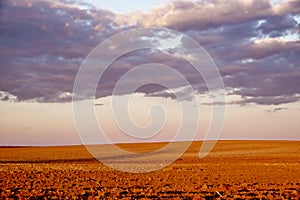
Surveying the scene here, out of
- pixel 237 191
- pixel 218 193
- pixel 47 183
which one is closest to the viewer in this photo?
pixel 218 193

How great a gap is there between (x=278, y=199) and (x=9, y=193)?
8968mm

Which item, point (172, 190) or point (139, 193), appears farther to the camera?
point (172, 190)

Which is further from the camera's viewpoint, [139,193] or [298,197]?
[139,193]

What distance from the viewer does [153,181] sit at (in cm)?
2295

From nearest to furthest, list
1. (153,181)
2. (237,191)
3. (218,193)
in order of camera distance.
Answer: (218,193)
(237,191)
(153,181)

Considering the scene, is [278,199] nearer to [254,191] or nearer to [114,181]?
[254,191]

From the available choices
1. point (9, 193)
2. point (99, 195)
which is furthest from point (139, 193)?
point (9, 193)

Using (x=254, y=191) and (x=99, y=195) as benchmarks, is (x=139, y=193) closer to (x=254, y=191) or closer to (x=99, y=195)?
(x=99, y=195)

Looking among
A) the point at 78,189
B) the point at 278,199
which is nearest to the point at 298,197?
the point at 278,199

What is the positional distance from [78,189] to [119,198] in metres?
3.20

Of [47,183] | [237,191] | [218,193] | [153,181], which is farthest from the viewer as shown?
[153,181]

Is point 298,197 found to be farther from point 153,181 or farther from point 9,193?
point 9,193

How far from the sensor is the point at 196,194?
17.4 metres

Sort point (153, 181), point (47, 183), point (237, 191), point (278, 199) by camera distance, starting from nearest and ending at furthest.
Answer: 1. point (278, 199)
2. point (237, 191)
3. point (47, 183)
4. point (153, 181)
